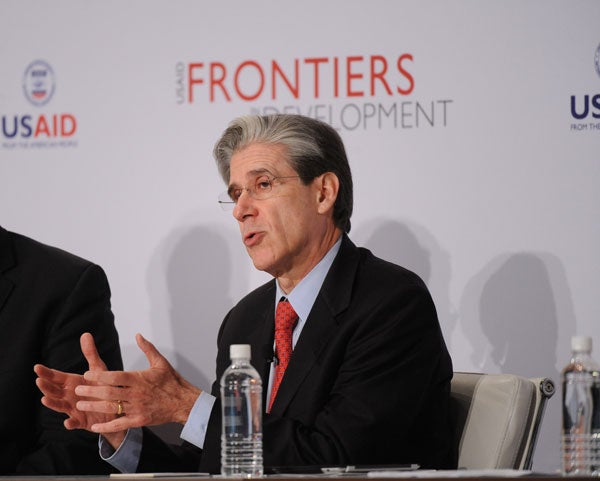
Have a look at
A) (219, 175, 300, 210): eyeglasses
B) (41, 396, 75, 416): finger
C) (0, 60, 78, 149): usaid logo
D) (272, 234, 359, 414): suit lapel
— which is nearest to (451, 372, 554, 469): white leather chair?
(272, 234, 359, 414): suit lapel

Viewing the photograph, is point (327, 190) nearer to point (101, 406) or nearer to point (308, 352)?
point (308, 352)

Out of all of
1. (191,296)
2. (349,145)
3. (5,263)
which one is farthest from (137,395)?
(349,145)

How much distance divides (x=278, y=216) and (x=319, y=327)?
38 cm

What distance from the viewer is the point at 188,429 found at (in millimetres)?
2691

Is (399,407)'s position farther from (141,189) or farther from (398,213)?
(141,189)

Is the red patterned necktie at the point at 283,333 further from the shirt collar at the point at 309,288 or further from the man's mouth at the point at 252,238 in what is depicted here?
the man's mouth at the point at 252,238

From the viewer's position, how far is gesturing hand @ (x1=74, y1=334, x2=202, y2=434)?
8.27 ft

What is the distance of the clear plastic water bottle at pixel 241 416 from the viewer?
230 centimetres

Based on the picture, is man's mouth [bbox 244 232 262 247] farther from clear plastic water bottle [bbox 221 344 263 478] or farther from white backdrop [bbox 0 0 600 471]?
white backdrop [bbox 0 0 600 471]

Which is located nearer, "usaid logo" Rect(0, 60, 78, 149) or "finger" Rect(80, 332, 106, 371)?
"finger" Rect(80, 332, 106, 371)

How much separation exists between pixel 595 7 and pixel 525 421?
1.84m

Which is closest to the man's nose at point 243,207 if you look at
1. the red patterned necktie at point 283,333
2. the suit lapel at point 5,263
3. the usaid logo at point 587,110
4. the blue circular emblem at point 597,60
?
the red patterned necktie at point 283,333

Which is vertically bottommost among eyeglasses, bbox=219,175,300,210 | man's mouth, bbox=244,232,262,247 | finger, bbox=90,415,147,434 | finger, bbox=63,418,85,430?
finger, bbox=63,418,85,430

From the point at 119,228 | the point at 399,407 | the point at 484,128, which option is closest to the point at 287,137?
the point at 399,407
